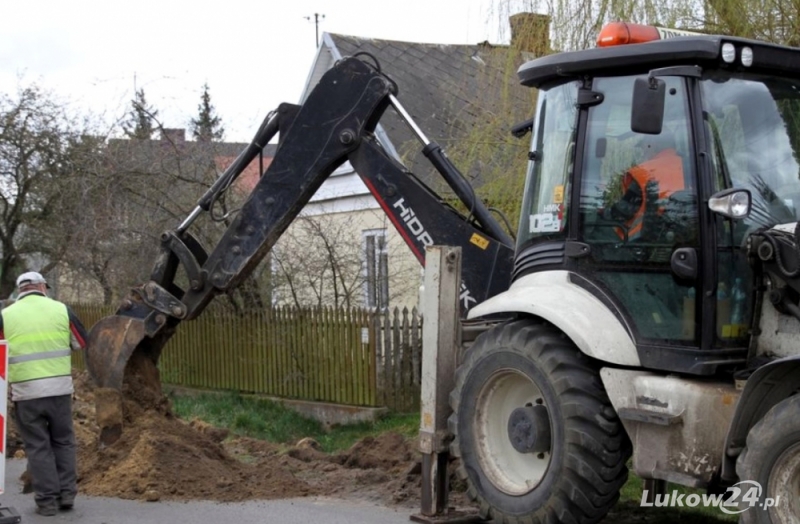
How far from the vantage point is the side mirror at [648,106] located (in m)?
5.61

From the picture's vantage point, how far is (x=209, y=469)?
28.3 feet

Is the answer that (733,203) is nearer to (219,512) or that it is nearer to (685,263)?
(685,263)

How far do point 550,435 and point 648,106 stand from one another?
1997mm

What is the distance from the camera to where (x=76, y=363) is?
20.2m

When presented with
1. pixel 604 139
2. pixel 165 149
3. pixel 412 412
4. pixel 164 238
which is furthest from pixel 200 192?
pixel 604 139

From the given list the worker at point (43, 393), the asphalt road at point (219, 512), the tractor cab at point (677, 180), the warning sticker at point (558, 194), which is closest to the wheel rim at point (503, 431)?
the tractor cab at point (677, 180)

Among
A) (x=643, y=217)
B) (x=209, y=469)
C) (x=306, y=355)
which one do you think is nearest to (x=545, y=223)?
(x=643, y=217)

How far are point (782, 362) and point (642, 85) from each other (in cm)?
158

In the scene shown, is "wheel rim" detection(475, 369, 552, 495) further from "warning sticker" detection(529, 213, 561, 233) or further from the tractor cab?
"warning sticker" detection(529, 213, 561, 233)

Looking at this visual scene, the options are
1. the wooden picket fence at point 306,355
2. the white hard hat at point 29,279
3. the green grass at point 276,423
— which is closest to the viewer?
the white hard hat at point 29,279

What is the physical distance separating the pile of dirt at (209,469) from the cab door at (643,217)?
2353 millimetres

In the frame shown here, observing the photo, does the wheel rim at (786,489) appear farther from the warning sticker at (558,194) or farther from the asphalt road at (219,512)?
the asphalt road at (219,512)

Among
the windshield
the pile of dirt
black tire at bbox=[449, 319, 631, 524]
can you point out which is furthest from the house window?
the windshield

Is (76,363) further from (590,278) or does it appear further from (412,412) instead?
(590,278)
